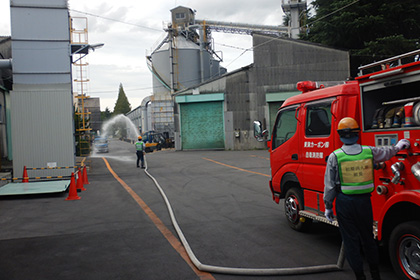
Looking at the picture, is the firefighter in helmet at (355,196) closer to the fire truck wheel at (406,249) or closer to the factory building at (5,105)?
the fire truck wheel at (406,249)

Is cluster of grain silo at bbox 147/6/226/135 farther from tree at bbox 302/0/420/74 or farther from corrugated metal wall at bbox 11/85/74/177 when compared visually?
corrugated metal wall at bbox 11/85/74/177

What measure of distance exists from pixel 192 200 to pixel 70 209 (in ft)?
10.9

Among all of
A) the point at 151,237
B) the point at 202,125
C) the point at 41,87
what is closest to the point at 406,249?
the point at 151,237

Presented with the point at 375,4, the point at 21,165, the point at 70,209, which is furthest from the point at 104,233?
the point at 375,4

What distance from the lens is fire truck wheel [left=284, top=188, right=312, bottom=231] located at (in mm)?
6859

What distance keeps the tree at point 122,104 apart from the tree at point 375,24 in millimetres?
93234

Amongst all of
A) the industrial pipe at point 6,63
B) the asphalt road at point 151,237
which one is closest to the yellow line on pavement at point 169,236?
the asphalt road at point 151,237

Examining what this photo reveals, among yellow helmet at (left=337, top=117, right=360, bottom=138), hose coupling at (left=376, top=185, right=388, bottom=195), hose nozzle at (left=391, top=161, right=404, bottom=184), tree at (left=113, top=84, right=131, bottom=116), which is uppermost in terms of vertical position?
tree at (left=113, top=84, right=131, bottom=116)

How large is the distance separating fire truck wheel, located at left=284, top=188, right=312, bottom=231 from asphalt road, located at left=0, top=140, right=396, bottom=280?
0.17m

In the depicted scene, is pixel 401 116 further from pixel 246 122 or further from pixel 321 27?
pixel 246 122

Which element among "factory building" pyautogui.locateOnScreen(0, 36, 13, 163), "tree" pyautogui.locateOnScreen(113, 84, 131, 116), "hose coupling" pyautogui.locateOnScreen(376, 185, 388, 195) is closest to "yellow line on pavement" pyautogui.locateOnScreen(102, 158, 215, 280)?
"hose coupling" pyautogui.locateOnScreen(376, 185, 388, 195)

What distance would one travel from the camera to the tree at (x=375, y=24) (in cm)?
2400

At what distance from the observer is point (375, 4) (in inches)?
1008

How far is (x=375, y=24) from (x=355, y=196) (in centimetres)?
2387
